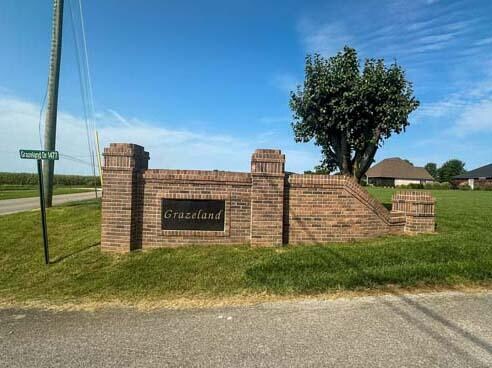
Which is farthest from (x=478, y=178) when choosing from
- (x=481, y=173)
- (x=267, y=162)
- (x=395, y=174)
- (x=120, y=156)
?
(x=120, y=156)

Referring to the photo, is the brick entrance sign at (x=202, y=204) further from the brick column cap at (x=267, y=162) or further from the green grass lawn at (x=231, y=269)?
the green grass lawn at (x=231, y=269)

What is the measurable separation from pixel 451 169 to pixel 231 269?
132m

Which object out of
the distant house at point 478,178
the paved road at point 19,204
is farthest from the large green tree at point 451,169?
the paved road at point 19,204

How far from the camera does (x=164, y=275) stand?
6148 millimetres

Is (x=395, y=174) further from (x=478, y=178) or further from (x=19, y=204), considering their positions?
(x=19, y=204)

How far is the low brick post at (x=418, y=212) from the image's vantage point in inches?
356

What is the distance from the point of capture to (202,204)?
26.1 ft

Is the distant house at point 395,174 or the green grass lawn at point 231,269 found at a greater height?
the distant house at point 395,174

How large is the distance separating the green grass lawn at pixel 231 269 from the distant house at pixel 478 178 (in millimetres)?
82994

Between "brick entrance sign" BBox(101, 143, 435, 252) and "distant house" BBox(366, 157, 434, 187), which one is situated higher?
"distant house" BBox(366, 157, 434, 187)

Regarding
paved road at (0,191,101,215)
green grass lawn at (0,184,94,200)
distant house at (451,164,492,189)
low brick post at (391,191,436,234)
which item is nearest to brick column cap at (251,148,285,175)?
low brick post at (391,191,436,234)

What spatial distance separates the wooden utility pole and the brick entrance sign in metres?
5.38

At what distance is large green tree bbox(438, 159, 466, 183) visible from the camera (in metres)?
119

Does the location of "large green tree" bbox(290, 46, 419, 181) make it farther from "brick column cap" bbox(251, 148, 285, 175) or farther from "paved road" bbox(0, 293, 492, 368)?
"paved road" bbox(0, 293, 492, 368)
